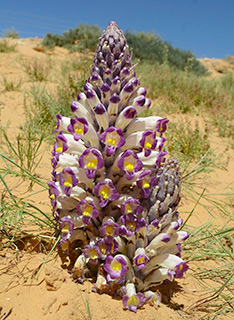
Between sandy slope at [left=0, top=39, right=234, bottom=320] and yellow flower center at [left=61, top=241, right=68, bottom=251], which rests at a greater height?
yellow flower center at [left=61, top=241, right=68, bottom=251]

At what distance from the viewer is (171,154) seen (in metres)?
5.10

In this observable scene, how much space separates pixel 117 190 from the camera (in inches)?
80.3

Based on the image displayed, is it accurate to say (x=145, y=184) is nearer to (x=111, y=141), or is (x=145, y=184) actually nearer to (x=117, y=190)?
(x=117, y=190)

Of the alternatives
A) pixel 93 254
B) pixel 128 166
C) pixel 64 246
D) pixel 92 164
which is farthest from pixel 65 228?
pixel 128 166

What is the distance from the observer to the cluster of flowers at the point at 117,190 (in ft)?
6.13

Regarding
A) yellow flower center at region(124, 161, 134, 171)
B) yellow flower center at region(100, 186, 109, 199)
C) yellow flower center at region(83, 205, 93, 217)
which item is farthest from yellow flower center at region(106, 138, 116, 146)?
yellow flower center at region(83, 205, 93, 217)

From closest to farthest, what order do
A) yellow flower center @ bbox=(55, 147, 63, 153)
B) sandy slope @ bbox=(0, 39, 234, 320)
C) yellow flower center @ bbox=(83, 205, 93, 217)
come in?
sandy slope @ bbox=(0, 39, 234, 320) → yellow flower center @ bbox=(83, 205, 93, 217) → yellow flower center @ bbox=(55, 147, 63, 153)

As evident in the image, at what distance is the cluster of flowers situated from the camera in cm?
187

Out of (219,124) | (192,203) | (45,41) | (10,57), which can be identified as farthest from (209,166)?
(45,41)

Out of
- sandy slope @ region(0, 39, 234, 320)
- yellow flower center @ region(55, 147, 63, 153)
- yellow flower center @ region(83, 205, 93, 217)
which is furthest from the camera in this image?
yellow flower center @ region(55, 147, 63, 153)

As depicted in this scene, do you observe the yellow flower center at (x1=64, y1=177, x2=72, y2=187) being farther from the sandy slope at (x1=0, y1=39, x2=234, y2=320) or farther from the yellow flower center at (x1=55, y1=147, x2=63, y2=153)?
the sandy slope at (x1=0, y1=39, x2=234, y2=320)

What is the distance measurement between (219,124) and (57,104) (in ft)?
13.0

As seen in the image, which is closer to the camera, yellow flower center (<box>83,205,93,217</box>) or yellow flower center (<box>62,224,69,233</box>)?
yellow flower center (<box>83,205,93,217</box>)

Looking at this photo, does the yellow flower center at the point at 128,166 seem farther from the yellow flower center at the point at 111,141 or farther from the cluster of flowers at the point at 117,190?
the yellow flower center at the point at 111,141
